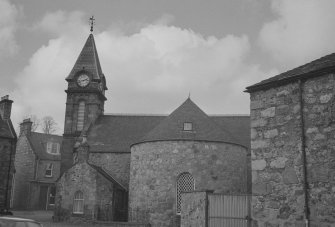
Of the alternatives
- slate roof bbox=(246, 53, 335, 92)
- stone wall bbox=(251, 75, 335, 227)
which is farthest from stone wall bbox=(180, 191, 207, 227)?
slate roof bbox=(246, 53, 335, 92)

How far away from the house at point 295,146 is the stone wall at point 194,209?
6106 millimetres

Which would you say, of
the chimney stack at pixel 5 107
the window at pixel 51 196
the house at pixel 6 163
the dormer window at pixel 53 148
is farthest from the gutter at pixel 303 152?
the dormer window at pixel 53 148

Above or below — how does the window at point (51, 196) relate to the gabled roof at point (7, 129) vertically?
below

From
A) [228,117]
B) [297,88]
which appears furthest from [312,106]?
[228,117]

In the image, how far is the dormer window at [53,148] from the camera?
48934 mm

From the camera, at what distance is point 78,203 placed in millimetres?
29391

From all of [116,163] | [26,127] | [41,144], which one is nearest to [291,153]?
[116,163]

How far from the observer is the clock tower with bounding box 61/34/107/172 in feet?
123

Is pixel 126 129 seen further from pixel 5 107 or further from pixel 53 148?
pixel 53 148

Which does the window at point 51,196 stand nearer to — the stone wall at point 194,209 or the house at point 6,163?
the house at point 6,163

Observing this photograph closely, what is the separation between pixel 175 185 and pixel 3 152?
12444mm

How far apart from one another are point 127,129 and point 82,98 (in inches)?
222

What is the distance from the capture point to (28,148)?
47.6m

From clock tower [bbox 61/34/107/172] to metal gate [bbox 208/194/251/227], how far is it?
2302 cm
